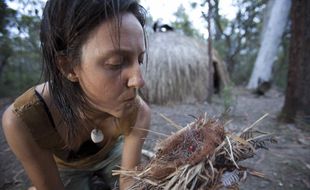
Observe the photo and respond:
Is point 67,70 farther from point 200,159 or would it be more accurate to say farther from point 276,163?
point 276,163


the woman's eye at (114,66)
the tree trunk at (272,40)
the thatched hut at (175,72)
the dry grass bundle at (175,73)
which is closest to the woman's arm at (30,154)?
the woman's eye at (114,66)

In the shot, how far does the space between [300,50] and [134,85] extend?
99.6 inches

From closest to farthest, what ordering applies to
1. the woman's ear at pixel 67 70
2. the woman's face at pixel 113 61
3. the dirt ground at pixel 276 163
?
the woman's face at pixel 113 61 → the woman's ear at pixel 67 70 → the dirt ground at pixel 276 163

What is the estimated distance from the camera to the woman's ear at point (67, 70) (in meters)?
1.21

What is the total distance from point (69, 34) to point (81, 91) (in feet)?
0.86

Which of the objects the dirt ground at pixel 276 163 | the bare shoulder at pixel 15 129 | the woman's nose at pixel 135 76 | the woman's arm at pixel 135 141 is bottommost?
the dirt ground at pixel 276 163

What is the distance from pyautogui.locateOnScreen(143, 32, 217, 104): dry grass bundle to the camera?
5.78 m

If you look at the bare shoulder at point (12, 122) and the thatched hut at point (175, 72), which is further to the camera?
the thatched hut at point (175, 72)

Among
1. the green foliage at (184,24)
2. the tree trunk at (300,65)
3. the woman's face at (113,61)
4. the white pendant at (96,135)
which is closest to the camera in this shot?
the woman's face at (113,61)

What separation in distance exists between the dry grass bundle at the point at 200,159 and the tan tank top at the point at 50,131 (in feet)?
1.48

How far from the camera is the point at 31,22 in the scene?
3414 mm

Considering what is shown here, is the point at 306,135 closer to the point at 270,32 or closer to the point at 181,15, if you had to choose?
the point at 270,32

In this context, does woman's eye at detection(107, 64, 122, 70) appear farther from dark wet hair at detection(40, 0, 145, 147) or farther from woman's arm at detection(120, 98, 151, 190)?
woman's arm at detection(120, 98, 151, 190)

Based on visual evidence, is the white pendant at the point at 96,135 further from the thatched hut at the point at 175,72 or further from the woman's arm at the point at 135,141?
the thatched hut at the point at 175,72
